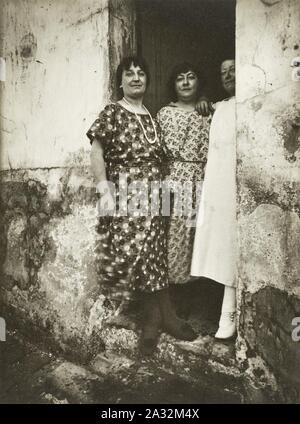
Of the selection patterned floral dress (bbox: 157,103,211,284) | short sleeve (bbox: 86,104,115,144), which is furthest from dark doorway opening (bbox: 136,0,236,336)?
short sleeve (bbox: 86,104,115,144)

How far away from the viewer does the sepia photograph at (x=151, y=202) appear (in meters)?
2.29

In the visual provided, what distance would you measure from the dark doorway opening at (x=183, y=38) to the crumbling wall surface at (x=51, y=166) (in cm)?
28

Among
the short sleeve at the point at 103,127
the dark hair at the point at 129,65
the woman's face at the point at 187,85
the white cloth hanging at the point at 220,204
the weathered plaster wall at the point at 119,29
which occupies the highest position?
the weathered plaster wall at the point at 119,29

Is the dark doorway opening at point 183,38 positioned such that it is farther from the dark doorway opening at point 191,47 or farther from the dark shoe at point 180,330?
the dark shoe at point 180,330

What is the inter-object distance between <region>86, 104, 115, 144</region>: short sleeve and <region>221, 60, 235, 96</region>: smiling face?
65 centimetres

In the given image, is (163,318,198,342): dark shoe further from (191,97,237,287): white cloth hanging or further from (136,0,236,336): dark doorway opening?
(191,97,237,287): white cloth hanging

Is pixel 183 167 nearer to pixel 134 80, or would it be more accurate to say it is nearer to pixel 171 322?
pixel 134 80

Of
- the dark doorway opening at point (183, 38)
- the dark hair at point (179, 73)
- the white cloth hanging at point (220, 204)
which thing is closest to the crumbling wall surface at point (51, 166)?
the dark doorway opening at point (183, 38)

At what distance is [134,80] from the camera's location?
103 inches

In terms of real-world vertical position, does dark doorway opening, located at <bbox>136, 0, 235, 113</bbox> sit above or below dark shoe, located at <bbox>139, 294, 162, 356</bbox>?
above

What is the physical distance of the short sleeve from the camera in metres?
2.59

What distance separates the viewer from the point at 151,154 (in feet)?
8.59

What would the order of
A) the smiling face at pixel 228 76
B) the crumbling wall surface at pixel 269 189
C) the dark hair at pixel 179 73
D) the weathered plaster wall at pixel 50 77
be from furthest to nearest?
the weathered plaster wall at pixel 50 77
the dark hair at pixel 179 73
the smiling face at pixel 228 76
the crumbling wall surface at pixel 269 189

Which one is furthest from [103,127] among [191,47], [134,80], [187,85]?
[191,47]
